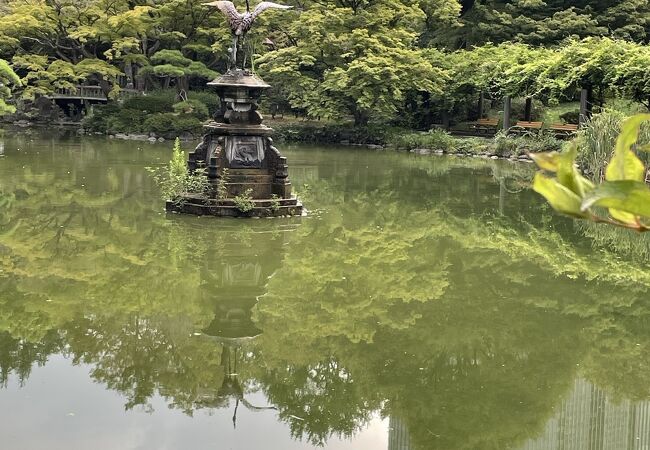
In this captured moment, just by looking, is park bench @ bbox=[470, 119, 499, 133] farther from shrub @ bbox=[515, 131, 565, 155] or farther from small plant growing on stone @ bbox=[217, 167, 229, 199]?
small plant growing on stone @ bbox=[217, 167, 229, 199]

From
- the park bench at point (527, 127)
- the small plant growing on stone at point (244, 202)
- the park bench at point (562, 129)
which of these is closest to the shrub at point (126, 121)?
the park bench at point (527, 127)

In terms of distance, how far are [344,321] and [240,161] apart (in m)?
5.11

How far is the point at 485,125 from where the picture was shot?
2614 cm

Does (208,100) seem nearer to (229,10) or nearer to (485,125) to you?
(485,125)

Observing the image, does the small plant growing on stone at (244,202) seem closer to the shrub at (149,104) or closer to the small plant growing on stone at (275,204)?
the small plant growing on stone at (275,204)

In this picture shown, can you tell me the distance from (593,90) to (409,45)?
7230mm

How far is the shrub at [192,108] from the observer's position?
26234mm

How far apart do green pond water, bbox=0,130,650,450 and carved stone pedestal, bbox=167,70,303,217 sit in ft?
1.18

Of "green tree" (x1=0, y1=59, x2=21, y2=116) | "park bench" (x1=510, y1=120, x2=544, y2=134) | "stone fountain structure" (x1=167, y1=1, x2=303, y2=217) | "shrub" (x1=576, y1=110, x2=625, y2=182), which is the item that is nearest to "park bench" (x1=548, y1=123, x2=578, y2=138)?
"park bench" (x1=510, y1=120, x2=544, y2=134)

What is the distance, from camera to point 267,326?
5.40 metres

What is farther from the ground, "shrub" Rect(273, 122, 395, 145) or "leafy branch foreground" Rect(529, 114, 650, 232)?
"leafy branch foreground" Rect(529, 114, 650, 232)

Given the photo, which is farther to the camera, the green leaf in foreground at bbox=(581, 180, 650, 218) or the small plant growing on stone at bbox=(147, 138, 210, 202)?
the small plant growing on stone at bbox=(147, 138, 210, 202)

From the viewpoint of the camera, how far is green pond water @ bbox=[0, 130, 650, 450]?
3.99 metres

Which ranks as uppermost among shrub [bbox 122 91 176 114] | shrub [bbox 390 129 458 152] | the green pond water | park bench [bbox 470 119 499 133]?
shrub [bbox 122 91 176 114]
